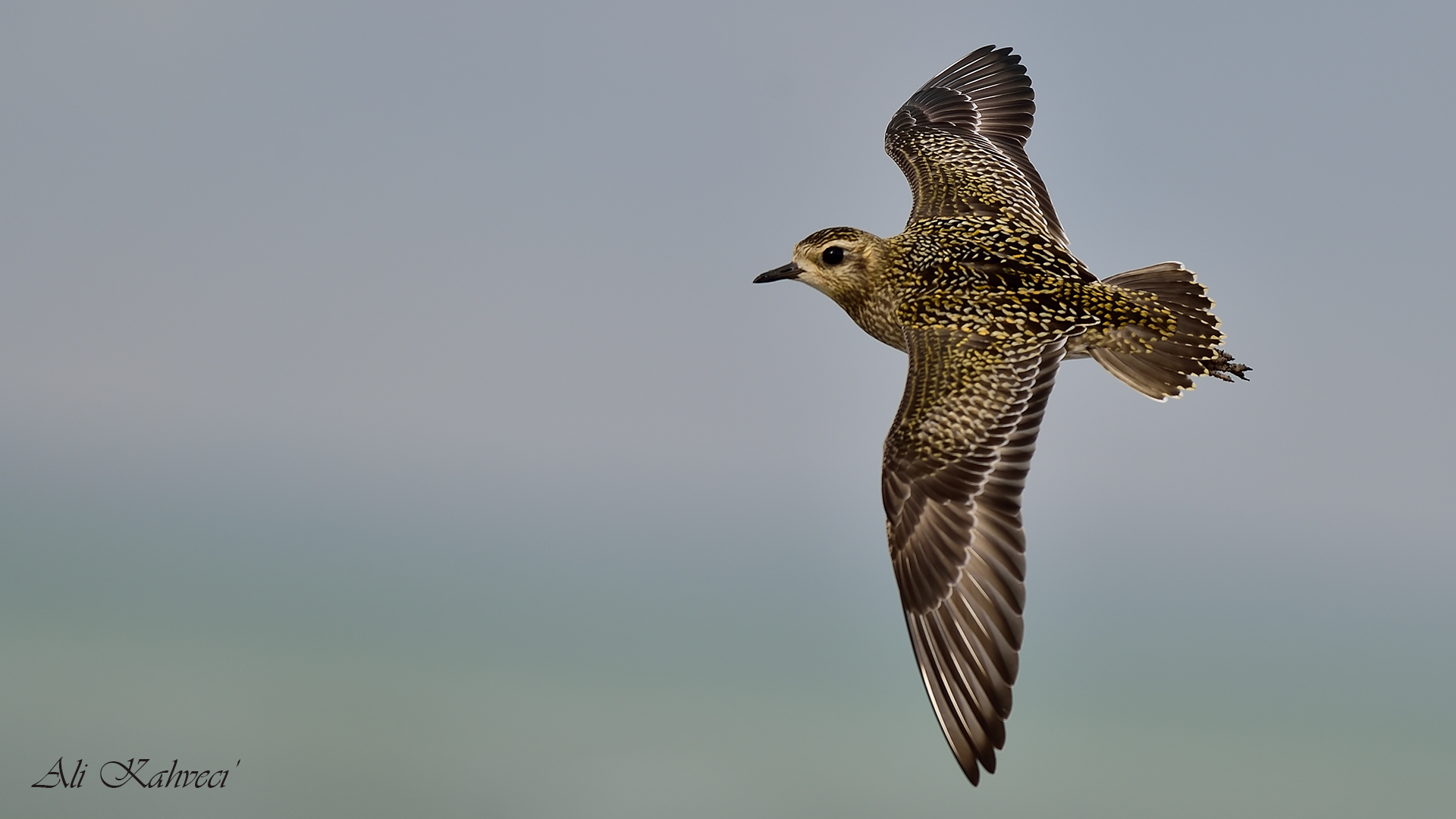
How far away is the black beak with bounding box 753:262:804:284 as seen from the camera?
8.76 meters

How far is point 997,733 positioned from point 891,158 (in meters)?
4.98

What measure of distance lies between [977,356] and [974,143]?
→ 122 inches

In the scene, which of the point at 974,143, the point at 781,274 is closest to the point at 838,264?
the point at 781,274

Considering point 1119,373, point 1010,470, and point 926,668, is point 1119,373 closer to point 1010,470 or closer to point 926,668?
point 1010,470

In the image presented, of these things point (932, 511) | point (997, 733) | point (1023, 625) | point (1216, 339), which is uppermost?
point (1216, 339)

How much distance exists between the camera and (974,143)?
32.6 ft

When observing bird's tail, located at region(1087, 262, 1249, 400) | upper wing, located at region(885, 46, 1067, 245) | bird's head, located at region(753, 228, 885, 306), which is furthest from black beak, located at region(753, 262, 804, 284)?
bird's tail, located at region(1087, 262, 1249, 400)

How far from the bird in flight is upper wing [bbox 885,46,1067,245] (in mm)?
23

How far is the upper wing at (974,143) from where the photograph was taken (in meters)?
9.17

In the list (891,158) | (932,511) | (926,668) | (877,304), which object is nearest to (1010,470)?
(932,511)

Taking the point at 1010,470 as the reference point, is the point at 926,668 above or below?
below

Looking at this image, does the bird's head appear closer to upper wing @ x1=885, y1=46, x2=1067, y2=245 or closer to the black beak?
the black beak

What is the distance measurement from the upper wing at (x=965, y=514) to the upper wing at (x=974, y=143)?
1.86 meters

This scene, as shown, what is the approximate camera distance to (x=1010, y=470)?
7.16 metres
